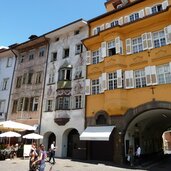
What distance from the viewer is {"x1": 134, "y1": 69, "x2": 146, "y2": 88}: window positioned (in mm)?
19158

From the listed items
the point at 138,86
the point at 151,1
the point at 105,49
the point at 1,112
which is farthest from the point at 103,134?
the point at 1,112

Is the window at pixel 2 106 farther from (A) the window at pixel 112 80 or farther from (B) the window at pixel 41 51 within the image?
(A) the window at pixel 112 80

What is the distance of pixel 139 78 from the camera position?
19.5 meters

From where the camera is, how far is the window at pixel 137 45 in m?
20.3

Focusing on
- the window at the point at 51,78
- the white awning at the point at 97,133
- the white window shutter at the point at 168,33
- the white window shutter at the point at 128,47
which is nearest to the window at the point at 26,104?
the window at the point at 51,78

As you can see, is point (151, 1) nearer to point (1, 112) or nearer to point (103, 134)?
point (103, 134)

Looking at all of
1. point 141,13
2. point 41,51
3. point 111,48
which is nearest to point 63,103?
point 111,48

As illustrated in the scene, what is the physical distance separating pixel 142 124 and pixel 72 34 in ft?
48.3

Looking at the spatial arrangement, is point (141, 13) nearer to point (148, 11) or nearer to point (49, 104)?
point (148, 11)

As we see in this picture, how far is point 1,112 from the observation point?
30.4 metres

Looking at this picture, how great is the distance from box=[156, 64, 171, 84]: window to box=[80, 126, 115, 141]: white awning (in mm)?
6297

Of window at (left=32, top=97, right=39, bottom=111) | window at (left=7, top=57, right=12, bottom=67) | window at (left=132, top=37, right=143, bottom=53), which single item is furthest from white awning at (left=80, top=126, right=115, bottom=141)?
window at (left=7, top=57, right=12, bottom=67)

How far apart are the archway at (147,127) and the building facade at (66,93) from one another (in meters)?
5.26

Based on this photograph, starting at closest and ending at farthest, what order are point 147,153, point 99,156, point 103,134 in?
point 103,134 → point 99,156 → point 147,153
